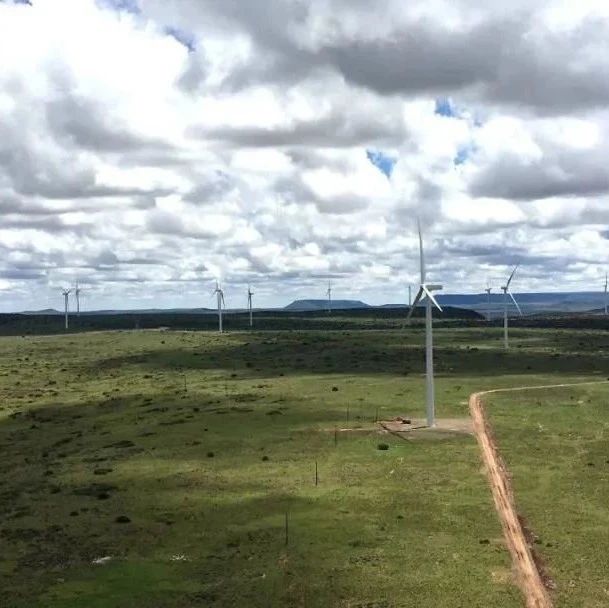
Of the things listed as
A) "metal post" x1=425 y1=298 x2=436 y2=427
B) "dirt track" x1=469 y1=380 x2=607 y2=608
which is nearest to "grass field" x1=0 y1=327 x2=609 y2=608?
"dirt track" x1=469 y1=380 x2=607 y2=608

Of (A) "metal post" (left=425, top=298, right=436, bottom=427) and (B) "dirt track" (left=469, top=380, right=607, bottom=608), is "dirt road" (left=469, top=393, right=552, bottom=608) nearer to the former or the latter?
(B) "dirt track" (left=469, top=380, right=607, bottom=608)

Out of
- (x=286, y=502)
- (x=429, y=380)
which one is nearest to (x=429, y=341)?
(x=429, y=380)

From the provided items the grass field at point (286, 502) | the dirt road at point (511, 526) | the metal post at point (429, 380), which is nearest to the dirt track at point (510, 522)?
the dirt road at point (511, 526)

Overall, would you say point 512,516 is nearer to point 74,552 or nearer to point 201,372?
point 74,552

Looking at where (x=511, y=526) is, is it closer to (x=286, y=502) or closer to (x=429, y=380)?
(x=286, y=502)

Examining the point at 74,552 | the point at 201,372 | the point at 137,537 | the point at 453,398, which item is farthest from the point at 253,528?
the point at 201,372

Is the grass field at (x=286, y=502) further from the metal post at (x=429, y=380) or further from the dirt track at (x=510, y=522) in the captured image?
the metal post at (x=429, y=380)
